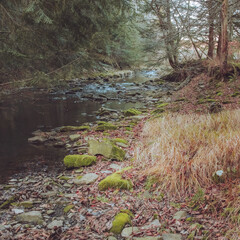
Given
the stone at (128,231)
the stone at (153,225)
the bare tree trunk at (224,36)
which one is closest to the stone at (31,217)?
the stone at (128,231)

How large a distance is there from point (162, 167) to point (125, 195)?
0.75m

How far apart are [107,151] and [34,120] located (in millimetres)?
4891

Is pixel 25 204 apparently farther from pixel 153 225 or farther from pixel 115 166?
pixel 153 225

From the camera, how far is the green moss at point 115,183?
3525 mm

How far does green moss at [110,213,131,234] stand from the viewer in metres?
2.63

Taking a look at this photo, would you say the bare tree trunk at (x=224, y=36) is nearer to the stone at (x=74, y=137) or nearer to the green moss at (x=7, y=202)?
the stone at (x=74, y=137)

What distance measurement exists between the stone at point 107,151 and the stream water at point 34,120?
33.2 inches

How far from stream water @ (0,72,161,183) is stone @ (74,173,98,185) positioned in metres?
1.05

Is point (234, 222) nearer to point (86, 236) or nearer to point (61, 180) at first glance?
point (86, 236)

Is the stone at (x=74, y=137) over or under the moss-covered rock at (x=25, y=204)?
over

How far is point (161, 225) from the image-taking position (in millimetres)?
2623

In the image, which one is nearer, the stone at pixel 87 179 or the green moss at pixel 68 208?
the green moss at pixel 68 208

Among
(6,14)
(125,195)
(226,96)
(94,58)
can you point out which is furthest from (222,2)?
(125,195)

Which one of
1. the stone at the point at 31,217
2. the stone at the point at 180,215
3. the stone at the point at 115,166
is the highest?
the stone at the point at 115,166
